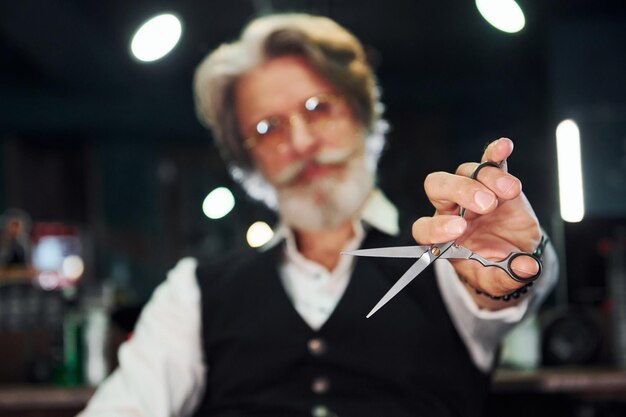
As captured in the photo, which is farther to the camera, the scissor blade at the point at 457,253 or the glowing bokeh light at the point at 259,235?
the glowing bokeh light at the point at 259,235

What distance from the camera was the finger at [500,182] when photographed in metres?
0.79

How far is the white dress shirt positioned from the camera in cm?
136

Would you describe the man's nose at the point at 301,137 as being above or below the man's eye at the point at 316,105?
below

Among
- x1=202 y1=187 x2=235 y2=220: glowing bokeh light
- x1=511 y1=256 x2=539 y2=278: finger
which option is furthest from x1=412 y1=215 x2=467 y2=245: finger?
x1=202 y1=187 x2=235 y2=220: glowing bokeh light

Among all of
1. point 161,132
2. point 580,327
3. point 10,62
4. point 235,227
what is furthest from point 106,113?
point 580,327

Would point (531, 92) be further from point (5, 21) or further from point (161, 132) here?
point (5, 21)

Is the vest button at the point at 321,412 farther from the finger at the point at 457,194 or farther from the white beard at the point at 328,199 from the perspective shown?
the finger at the point at 457,194

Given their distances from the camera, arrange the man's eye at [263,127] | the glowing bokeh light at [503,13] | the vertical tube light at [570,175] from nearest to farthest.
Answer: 1. the vertical tube light at [570,175]
2. the glowing bokeh light at [503,13]
3. the man's eye at [263,127]

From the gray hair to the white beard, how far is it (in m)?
0.18

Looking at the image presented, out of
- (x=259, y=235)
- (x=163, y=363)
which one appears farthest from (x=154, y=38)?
(x=259, y=235)

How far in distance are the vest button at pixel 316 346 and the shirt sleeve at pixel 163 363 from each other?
0.97ft

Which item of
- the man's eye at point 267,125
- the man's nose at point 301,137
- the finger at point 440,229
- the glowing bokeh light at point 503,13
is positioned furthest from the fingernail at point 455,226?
the man's eye at point 267,125

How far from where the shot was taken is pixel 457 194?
32.0 inches

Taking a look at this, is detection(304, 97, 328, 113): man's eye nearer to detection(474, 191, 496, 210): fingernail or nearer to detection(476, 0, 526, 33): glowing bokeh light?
detection(476, 0, 526, 33): glowing bokeh light
